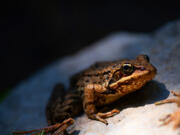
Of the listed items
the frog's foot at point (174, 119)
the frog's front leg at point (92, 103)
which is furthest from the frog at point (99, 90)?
the frog's foot at point (174, 119)

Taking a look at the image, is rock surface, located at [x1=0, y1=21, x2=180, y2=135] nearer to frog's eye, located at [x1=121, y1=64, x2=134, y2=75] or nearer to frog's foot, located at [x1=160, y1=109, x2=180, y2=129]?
frog's foot, located at [x1=160, y1=109, x2=180, y2=129]

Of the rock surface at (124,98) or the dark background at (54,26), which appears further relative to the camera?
the dark background at (54,26)

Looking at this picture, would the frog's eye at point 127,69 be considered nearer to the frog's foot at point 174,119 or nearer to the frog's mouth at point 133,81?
the frog's mouth at point 133,81

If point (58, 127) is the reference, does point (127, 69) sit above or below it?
above

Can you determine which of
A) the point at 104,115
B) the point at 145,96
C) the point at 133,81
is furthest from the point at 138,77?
the point at 104,115

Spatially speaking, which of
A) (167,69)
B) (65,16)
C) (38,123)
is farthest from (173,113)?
(65,16)

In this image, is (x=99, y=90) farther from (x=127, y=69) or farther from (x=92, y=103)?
(x=127, y=69)
